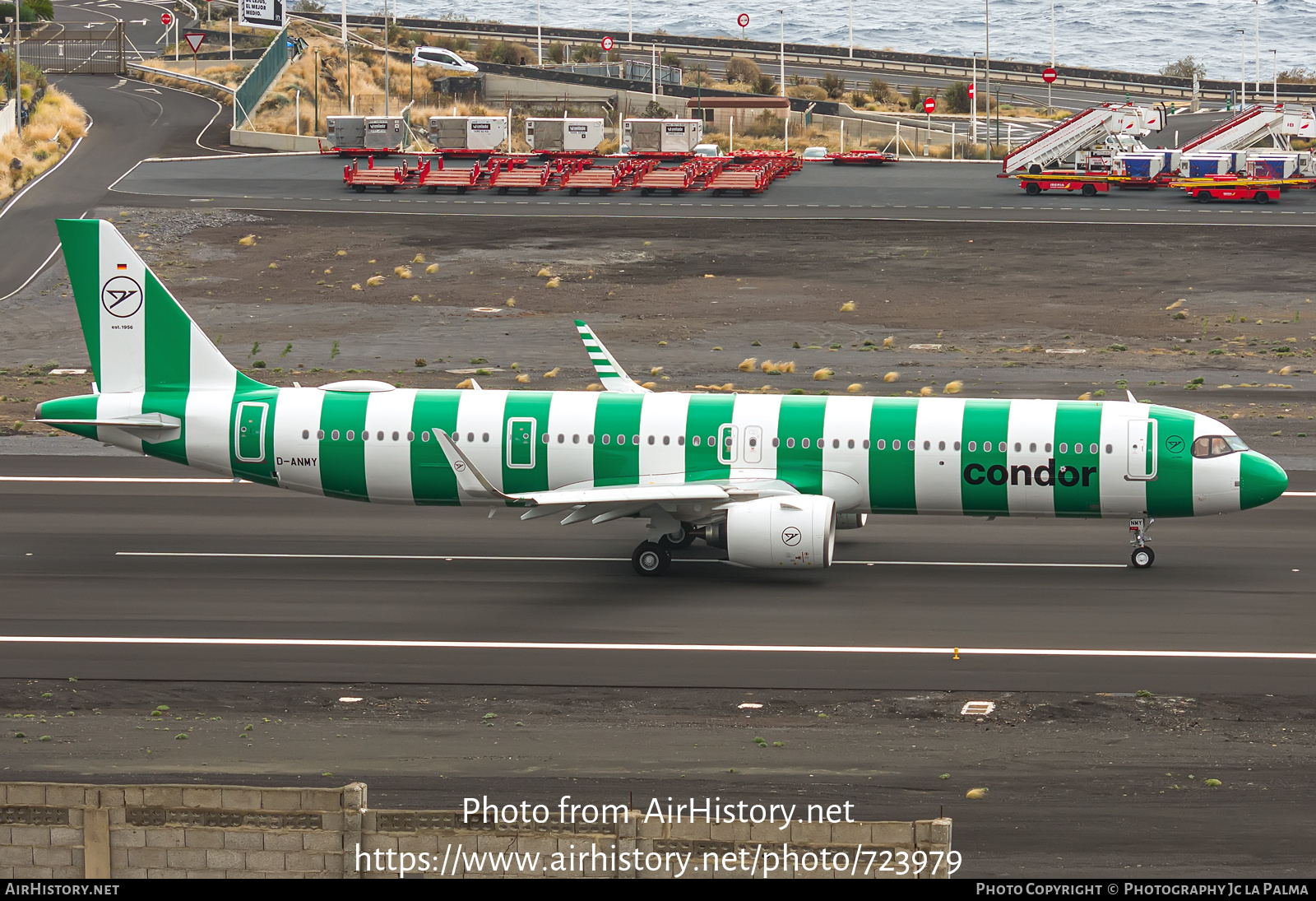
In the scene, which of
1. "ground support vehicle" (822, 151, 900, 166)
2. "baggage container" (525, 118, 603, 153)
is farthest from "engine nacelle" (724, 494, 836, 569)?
"ground support vehicle" (822, 151, 900, 166)

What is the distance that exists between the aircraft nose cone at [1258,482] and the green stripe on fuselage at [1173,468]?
1077mm

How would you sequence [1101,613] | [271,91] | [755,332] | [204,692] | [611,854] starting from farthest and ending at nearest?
[271,91] < [755,332] < [1101,613] < [204,692] < [611,854]

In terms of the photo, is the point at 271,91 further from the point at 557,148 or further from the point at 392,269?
the point at 392,269

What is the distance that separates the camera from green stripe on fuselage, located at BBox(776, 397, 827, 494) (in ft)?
110

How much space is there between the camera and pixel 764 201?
88.9 meters

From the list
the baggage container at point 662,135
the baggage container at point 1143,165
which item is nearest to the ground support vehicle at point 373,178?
the baggage container at point 662,135

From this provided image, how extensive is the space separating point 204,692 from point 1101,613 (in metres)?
17.0

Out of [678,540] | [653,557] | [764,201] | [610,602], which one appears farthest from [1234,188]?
[610,602]

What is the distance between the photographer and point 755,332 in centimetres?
6225

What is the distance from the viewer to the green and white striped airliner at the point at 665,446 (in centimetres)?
3300

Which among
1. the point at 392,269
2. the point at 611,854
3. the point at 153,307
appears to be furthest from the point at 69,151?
the point at 611,854

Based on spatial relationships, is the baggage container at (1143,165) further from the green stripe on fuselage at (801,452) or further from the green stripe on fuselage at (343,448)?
the green stripe on fuselage at (343,448)

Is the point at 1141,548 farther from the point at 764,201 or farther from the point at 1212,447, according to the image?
the point at 764,201

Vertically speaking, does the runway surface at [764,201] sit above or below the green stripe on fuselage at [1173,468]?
above
